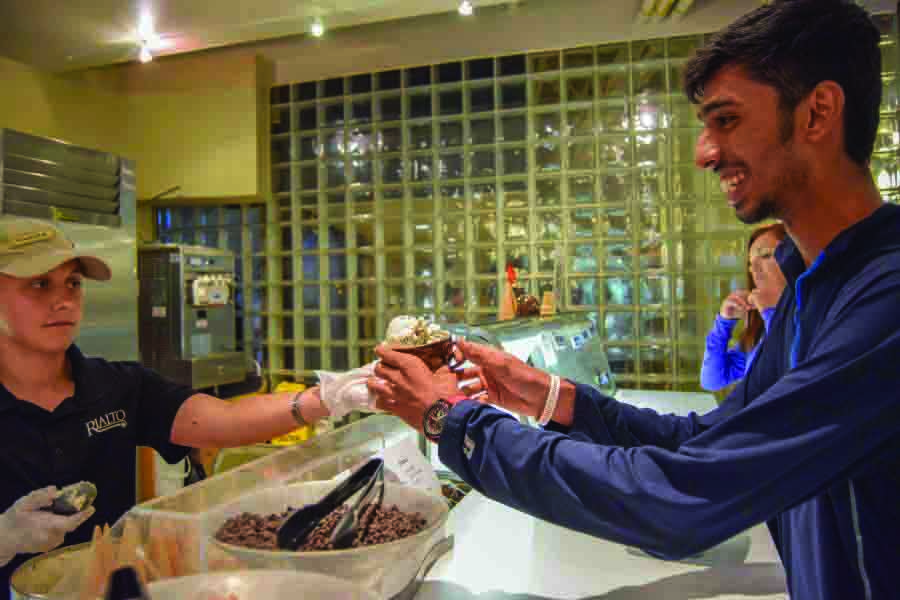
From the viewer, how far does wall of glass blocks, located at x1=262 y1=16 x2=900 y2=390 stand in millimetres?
3732

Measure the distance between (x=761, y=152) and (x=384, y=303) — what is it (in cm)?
345

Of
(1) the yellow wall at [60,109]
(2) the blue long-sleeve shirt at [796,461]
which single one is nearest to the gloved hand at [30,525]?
(2) the blue long-sleeve shirt at [796,461]

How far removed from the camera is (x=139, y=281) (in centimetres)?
409

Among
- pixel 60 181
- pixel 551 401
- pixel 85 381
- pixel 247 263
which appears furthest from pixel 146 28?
pixel 551 401

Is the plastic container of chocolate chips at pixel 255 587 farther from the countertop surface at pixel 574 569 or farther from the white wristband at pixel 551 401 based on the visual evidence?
the white wristband at pixel 551 401

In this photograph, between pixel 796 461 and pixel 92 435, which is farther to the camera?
pixel 92 435

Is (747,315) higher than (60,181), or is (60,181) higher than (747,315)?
(60,181)

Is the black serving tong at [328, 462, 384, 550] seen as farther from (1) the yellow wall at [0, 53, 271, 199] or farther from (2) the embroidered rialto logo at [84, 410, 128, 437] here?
(1) the yellow wall at [0, 53, 271, 199]

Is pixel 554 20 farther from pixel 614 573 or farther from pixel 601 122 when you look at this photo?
pixel 614 573

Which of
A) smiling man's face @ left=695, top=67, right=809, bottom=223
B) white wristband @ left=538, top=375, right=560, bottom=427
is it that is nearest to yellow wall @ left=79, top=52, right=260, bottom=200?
white wristband @ left=538, top=375, right=560, bottom=427

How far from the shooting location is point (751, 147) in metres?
0.99

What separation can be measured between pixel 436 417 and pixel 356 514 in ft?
0.66

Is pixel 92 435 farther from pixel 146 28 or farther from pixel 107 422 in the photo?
pixel 146 28

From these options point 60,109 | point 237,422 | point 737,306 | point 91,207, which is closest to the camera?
point 237,422
